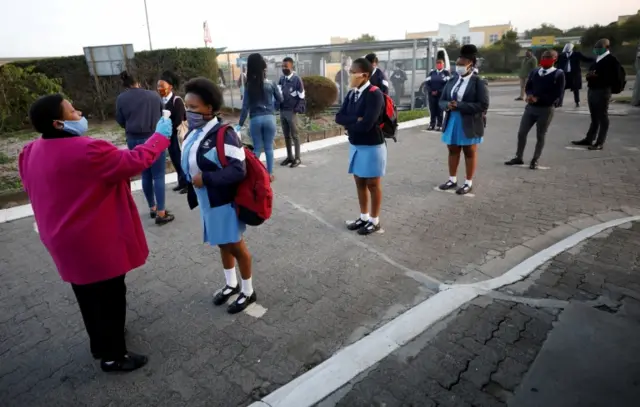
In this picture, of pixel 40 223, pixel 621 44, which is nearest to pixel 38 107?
pixel 40 223

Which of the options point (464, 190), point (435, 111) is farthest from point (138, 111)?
point (435, 111)

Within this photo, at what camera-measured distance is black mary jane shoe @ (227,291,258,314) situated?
3.50m

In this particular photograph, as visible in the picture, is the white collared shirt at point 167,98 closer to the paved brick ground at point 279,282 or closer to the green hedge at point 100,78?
the paved brick ground at point 279,282

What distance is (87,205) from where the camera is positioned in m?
2.50

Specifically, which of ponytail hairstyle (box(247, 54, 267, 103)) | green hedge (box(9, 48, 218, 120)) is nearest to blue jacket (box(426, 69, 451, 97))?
ponytail hairstyle (box(247, 54, 267, 103))

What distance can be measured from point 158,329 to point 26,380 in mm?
873

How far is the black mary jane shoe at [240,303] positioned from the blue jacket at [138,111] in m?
2.84

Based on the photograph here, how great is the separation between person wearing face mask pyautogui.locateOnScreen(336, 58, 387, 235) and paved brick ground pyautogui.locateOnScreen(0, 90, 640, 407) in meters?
0.62

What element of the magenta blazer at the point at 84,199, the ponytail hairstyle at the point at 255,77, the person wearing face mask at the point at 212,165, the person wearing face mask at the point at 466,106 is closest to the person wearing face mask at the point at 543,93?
the person wearing face mask at the point at 466,106

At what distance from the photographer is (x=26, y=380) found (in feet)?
9.30

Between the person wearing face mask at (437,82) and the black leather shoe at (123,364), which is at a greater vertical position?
the person wearing face mask at (437,82)

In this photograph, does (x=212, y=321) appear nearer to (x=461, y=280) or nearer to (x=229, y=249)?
(x=229, y=249)

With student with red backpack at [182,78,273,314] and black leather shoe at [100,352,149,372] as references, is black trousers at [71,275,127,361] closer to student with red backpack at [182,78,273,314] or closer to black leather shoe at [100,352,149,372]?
black leather shoe at [100,352,149,372]

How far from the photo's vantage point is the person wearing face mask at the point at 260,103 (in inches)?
257
